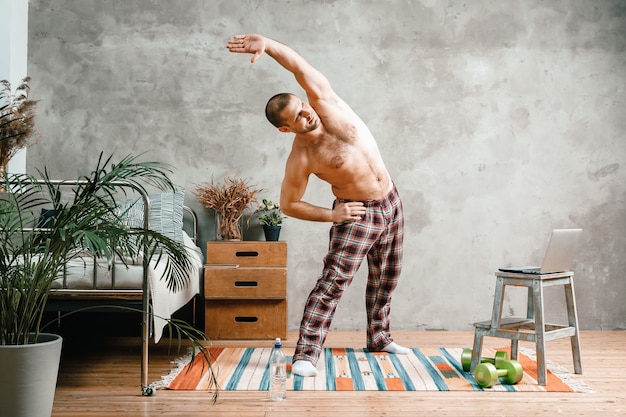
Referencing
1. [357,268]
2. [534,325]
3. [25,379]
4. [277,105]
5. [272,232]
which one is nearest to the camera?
[25,379]

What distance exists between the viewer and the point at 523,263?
5023 millimetres

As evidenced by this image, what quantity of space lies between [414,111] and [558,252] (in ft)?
6.68

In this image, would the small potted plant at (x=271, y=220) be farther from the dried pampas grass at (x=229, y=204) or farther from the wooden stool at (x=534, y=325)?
the wooden stool at (x=534, y=325)

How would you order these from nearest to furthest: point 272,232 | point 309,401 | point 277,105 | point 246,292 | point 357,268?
point 309,401 → point 277,105 → point 357,268 → point 246,292 → point 272,232

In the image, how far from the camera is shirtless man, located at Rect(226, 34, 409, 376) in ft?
11.0

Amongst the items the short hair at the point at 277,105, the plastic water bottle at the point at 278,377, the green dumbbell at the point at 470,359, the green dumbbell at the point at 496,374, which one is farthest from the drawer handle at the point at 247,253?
the green dumbbell at the point at 496,374

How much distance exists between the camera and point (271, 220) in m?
4.74

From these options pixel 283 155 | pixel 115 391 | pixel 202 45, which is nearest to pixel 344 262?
pixel 115 391

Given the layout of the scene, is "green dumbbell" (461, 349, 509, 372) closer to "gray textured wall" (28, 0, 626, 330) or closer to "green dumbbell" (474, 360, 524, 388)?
"green dumbbell" (474, 360, 524, 388)

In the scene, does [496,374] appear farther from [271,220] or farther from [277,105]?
[271,220]

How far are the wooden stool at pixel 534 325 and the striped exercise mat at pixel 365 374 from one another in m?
0.13

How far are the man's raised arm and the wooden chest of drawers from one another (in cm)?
140

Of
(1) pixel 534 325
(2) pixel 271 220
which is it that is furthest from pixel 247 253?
(1) pixel 534 325

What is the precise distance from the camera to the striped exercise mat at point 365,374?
3.20 metres
